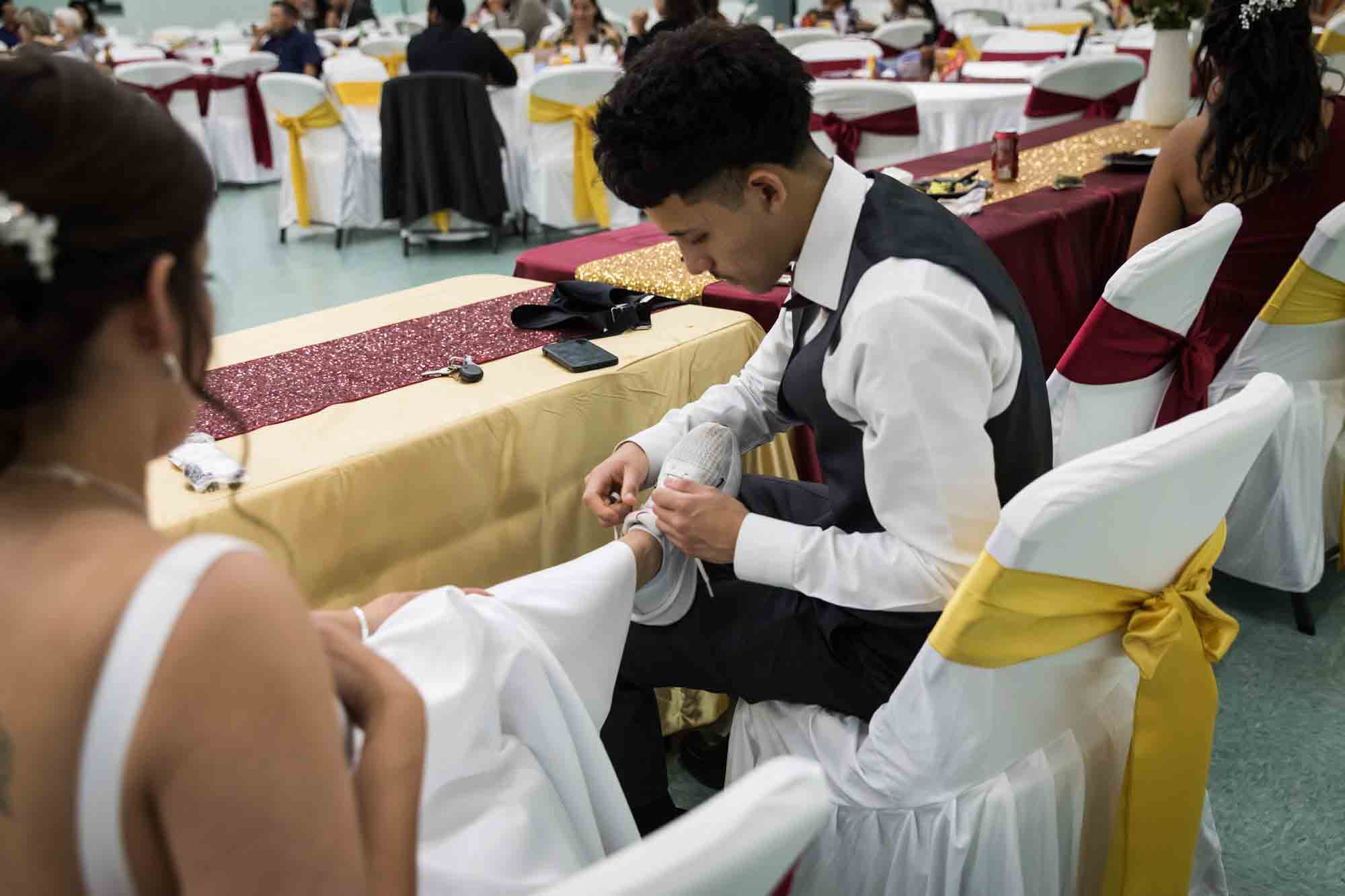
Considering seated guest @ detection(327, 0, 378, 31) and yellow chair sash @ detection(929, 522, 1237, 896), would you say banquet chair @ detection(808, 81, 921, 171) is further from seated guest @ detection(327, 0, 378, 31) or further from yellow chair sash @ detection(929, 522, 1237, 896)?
seated guest @ detection(327, 0, 378, 31)

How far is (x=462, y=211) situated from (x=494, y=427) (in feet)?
13.5

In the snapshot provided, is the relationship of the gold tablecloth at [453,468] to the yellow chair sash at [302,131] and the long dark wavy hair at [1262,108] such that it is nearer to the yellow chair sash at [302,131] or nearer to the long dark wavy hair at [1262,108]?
the long dark wavy hair at [1262,108]

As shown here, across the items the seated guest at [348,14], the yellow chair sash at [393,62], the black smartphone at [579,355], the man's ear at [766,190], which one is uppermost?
the man's ear at [766,190]

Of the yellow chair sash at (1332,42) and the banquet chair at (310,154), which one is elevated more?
the yellow chair sash at (1332,42)

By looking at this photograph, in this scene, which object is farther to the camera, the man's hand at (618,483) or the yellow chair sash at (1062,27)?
the yellow chair sash at (1062,27)

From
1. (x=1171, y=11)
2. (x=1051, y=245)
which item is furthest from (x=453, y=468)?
(x=1171, y=11)

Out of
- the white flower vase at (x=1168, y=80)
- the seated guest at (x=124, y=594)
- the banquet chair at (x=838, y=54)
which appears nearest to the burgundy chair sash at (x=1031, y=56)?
the banquet chair at (x=838, y=54)

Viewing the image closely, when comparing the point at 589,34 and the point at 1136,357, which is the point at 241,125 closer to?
the point at 589,34

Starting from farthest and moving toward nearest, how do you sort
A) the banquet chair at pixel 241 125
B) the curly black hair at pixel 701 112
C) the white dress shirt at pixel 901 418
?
the banquet chair at pixel 241 125 < the curly black hair at pixel 701 112 < the white dress shirt at pixel 901 418

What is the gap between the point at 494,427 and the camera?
62.7 inches

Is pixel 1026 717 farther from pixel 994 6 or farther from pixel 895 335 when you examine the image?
pixel 994 6

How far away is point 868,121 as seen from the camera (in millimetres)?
4184

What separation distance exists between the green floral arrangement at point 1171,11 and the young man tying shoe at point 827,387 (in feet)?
8.45

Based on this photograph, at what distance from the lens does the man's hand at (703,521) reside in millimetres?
1303
